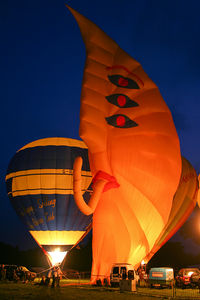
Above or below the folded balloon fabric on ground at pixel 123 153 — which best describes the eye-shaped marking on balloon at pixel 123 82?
above

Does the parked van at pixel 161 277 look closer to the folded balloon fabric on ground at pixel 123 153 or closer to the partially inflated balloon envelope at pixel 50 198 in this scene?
the folded balloon fabric on ground at pixel 123 153

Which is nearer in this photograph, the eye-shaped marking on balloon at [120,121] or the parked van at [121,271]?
the eye-shaped marking on balloon at [120,121]

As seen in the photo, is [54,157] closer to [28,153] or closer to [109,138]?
[28,153]

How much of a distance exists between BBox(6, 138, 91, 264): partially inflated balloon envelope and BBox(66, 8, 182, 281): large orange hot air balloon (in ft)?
32.1

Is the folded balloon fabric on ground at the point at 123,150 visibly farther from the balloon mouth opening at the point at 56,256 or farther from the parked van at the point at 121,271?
the balloon mouth opening at the point at 56,256

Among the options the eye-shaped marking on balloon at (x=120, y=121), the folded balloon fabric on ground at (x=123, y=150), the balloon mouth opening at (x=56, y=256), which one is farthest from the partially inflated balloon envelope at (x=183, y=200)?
the balloon mouth opening at (x=56, y=256)

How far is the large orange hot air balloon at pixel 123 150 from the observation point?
47.7 ft

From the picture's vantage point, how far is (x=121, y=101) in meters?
15.2

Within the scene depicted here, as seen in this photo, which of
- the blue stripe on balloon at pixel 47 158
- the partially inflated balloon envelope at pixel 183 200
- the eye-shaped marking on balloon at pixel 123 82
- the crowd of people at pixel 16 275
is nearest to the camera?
the eye-shaped marking on balloon at pixel 123 82

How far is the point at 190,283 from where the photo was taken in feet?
62.3

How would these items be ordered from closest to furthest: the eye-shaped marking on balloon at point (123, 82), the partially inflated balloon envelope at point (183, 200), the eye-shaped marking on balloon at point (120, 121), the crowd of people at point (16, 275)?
the eye-shaped marking on balloon at point (120, 121) < the eye-shaped marking on balloon at point (123, 82) < the partially inflated balloon envelope at point (183, 200) < the crowd of people at point (16, 275)

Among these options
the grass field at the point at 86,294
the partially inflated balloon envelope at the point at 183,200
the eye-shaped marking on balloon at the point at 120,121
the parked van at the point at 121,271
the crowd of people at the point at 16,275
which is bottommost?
the crowd of people at the point at 16,275

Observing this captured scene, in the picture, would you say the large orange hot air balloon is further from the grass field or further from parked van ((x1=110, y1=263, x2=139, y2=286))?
the grass field

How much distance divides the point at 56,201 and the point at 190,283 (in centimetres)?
1082
